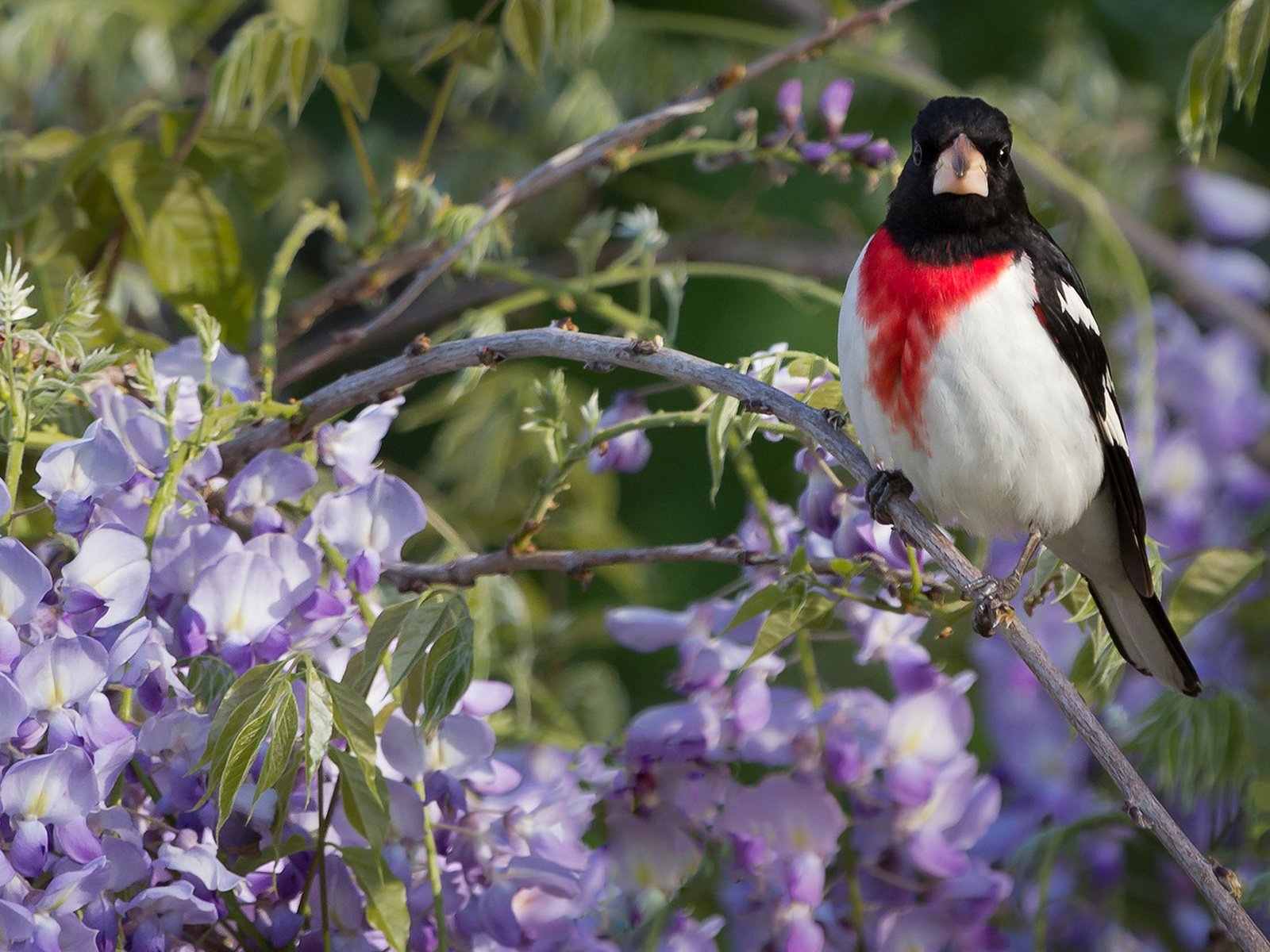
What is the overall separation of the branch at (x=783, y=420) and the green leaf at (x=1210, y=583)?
12.3 inches

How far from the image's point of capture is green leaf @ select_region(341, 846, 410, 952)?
89cm

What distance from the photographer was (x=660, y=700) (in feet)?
7.38

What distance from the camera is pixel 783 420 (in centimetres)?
91

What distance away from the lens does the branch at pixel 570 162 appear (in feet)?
3.77

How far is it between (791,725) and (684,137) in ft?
1.67

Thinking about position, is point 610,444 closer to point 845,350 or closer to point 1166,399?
point 845,350

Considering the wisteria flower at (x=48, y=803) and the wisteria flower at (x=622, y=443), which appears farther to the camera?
the wisteria flower at (x=622, y=443)

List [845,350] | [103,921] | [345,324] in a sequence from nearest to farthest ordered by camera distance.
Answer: [103,921] < [845,350] < [345,324]

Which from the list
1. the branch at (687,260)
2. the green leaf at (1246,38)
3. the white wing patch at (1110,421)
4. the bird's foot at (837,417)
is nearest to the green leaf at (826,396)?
the bird's foot at (837,417)

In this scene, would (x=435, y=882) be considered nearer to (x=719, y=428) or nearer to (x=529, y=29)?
(x=719, y=428)

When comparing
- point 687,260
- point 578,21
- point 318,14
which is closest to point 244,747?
point 578,21

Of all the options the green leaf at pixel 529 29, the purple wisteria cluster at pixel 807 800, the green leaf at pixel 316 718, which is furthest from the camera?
the green leaf at pixel 529 29

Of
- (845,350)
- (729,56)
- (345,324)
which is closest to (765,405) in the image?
(845,350)

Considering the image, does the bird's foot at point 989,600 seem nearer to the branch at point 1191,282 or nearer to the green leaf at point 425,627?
the green leaf at point 425,627
